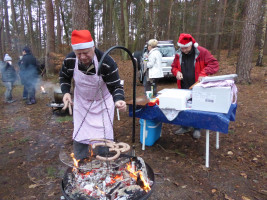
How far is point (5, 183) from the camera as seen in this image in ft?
9.36

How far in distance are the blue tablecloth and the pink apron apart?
1.08m

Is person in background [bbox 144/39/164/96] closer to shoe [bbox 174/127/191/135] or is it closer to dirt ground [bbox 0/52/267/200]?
dirt ground [bbox 0/52/267/200]

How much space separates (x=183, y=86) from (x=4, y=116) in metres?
5.42

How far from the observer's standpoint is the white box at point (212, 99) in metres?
2.67

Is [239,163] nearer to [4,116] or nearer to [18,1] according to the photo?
[4,116]

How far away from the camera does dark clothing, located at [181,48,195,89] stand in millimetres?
3725

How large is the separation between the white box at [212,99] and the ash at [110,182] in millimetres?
1360

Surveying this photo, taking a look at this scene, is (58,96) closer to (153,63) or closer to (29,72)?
(29,72)

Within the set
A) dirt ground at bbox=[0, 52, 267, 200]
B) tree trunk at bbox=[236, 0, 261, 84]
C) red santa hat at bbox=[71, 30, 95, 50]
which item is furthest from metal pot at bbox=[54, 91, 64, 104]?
tree trunk at bbox=[236, 0, 261, 84]

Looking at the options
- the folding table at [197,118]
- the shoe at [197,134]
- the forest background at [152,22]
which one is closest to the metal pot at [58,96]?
the forest background at [152,22]

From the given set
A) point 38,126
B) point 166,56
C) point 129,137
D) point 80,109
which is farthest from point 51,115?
point 166,56

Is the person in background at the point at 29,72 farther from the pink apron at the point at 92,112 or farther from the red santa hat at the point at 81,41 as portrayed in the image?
the red santa hat at the point at 81,41

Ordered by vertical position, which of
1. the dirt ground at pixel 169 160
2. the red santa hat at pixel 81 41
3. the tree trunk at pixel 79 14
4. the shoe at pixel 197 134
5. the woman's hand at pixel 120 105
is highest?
the tree trunk at pixel 79 14

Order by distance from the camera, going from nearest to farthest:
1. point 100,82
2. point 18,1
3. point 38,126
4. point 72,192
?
point 72,192
point 100,82
point 38,126
point 18,1
